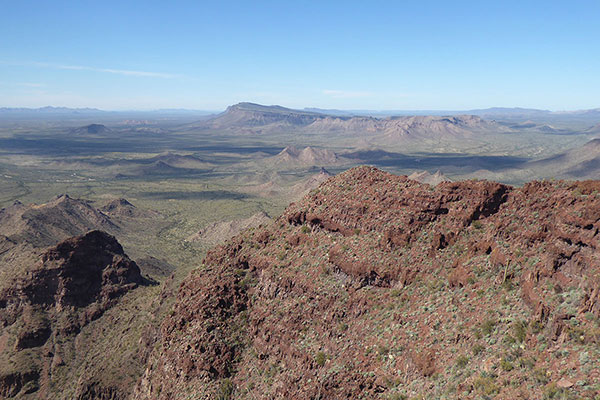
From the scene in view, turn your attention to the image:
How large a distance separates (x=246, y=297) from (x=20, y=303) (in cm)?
3204

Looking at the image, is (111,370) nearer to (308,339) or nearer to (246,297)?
(246,297)

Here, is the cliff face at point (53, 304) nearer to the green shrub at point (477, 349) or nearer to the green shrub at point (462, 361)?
the green shrub at point (462, 361)

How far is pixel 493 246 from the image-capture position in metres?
25.1

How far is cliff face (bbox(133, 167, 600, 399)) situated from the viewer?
1953 cm

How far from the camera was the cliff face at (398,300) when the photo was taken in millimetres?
19531

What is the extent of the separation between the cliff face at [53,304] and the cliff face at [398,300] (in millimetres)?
14794

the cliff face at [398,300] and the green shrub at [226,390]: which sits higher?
the cliff face at [398,300]

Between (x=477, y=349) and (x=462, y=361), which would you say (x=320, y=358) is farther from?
(x=477, y=349)

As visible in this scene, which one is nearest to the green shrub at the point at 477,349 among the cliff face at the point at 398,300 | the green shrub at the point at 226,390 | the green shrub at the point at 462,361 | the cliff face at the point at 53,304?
the cliff face at the point at 398,300

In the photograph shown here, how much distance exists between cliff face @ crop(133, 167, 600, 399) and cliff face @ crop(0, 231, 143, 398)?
1479 centimetres

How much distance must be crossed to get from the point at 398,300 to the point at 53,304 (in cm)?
4182

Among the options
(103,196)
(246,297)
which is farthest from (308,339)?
(103,196)

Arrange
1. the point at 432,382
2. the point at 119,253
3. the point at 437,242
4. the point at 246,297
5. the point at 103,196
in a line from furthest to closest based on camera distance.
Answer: the point at 103,196 < the point at 119,253 < the point at 246,297 < the point at 437,242 < the point at 432,382

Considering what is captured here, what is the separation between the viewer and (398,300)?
26.8 m
